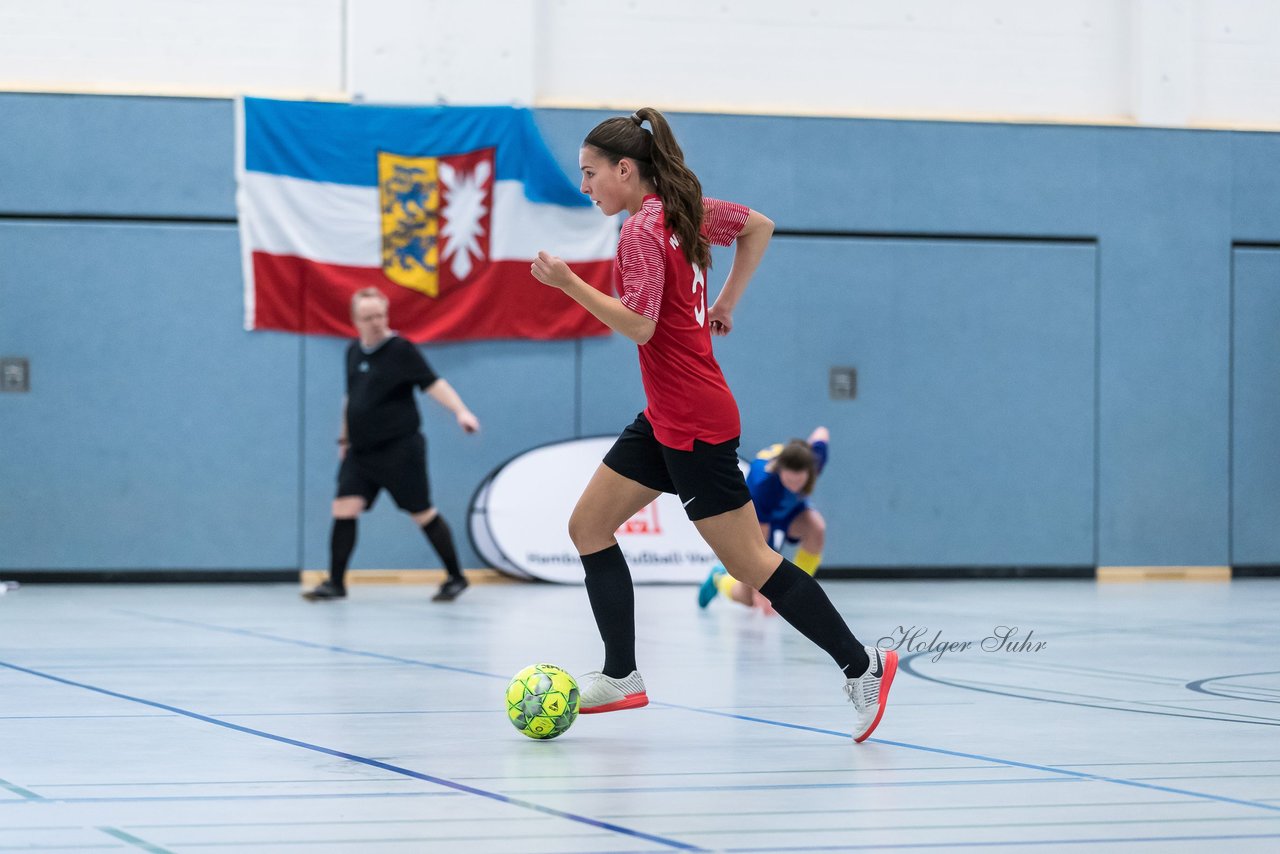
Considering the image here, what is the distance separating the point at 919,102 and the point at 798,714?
8.46 m

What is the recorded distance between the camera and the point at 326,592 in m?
9.55

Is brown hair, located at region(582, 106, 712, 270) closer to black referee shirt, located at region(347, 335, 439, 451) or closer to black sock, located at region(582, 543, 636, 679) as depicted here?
black sock, located at region(582, 543, 636, 679)

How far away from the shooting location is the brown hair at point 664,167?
420 centimetres

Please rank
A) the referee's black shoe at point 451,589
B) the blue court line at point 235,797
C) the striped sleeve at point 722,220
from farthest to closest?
the referee's black shoe at point 451,589, the striped sleeve at point 722,220, the blue court line at point 235,797

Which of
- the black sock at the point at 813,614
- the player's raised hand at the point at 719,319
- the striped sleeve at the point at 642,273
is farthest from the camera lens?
the player's raised hand at the point at 719,319

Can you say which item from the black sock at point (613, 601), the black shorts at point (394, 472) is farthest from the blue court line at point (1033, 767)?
the black shorts at point (394, 472)

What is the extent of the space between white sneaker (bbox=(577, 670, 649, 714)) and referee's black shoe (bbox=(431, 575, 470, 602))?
5.08 meters

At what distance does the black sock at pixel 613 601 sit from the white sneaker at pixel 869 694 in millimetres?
638

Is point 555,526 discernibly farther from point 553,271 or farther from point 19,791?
point 19,791

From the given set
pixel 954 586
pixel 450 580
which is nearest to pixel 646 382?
pixel 450 580

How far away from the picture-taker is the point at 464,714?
4711 millimetres

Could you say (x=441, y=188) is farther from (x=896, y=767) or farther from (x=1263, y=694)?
(x=896, y=767)

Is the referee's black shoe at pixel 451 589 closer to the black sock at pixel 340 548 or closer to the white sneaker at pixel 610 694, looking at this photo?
the black sock at pixel 340 548

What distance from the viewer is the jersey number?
4.24 m
